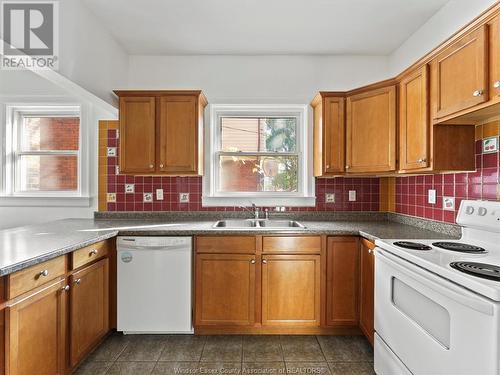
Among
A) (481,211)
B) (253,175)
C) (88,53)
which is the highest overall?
(88,53)

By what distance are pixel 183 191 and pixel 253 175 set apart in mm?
753

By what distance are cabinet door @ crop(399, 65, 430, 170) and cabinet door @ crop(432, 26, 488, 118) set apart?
10 cm

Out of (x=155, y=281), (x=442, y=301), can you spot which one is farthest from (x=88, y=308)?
(x=442, y=301)

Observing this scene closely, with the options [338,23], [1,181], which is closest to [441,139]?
[338,23]

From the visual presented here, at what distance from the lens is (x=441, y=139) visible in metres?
1.92

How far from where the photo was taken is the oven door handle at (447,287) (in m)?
1.05

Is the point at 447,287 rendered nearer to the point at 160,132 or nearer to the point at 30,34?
the point at 160,132

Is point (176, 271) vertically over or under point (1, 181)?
under

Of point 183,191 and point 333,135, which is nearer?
point 333,135

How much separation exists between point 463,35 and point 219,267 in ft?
7.15

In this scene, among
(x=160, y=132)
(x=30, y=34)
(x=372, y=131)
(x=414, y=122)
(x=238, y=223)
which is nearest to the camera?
(x=30, y=34)

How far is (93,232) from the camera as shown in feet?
7.16

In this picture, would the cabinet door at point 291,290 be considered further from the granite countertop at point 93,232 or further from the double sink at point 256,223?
the double sink at point 256,223

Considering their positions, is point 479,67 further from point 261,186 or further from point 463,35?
point 261,186
